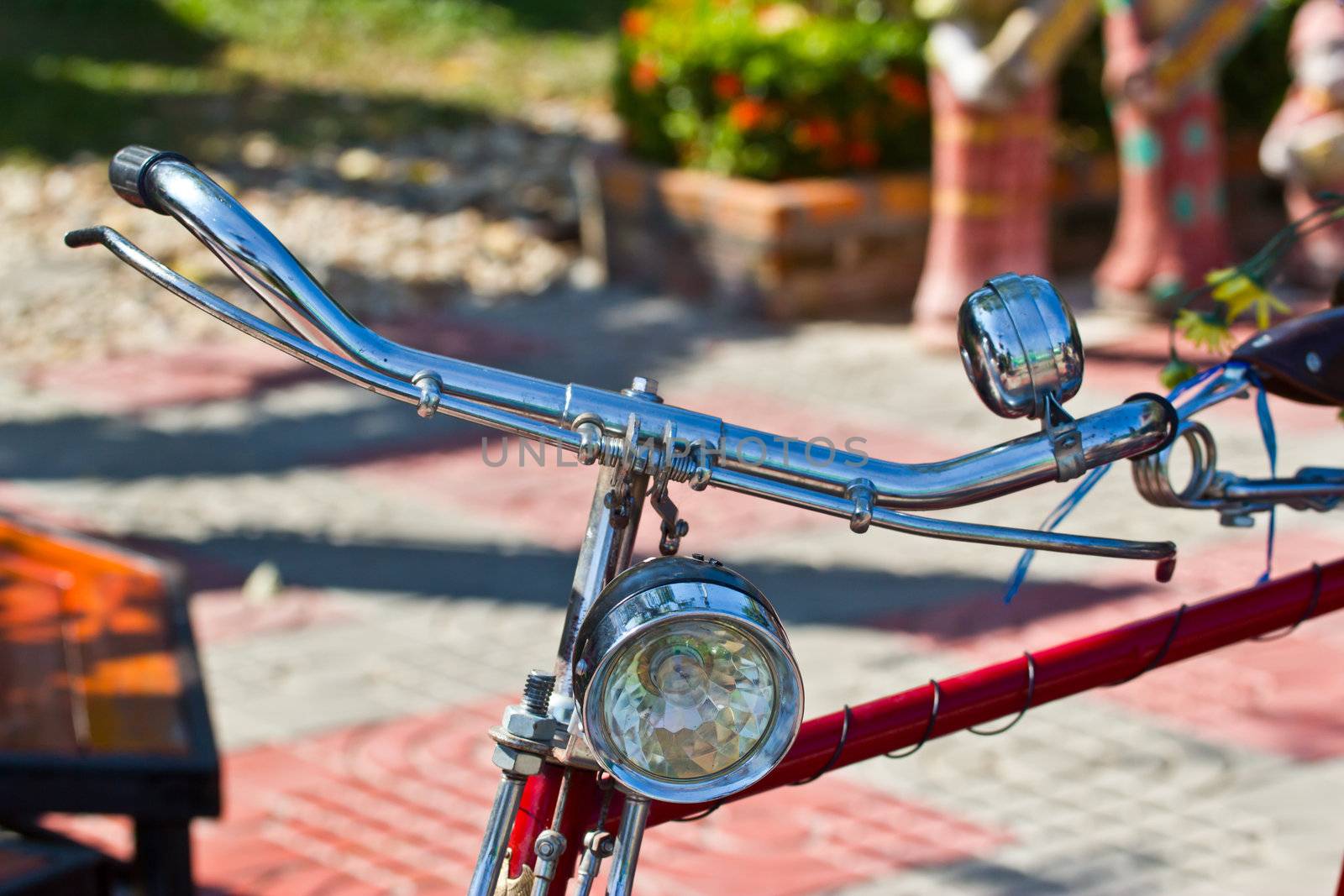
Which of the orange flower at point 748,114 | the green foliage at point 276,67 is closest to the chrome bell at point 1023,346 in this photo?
the orange flower at point 748,114

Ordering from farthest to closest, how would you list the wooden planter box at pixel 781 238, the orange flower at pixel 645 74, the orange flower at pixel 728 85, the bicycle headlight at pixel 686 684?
the orange flower at pixel 645 74
the orange flower at pixel 728 85
the wooden planter box at pixel 781 238
the bicycle headlight at pixel 686 684

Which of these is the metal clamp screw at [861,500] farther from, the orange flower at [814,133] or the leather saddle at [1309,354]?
the orange flower at [814,133]

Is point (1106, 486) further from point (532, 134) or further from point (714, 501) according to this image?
point (532, 134)

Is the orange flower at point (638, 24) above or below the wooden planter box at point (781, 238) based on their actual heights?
above

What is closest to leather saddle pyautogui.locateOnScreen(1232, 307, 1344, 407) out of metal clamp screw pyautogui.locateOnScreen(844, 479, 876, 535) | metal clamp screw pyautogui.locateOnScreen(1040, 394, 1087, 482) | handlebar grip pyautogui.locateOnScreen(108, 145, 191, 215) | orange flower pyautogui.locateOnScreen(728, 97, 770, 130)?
metal clamp screw pyautogui.locateOnScreen(1040, 394, 1087, 482)

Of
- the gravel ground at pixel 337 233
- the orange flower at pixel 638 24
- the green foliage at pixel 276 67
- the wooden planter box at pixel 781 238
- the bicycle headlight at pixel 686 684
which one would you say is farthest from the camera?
the green foliage at pixel 276 67

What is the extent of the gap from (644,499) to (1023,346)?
12.0 inches

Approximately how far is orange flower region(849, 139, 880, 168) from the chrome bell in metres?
6.20

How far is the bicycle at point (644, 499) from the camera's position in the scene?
1.09 metres

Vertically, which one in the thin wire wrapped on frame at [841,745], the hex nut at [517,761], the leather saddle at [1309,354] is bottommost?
the hex nut at [517,761]

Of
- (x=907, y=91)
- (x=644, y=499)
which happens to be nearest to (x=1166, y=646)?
(x=644, y=499)

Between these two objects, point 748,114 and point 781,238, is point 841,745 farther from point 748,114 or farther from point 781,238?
point 748,114

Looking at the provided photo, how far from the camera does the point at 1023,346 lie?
1172 millimetres

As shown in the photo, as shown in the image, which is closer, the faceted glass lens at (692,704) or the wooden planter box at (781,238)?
the faceted glass lens at (692,704)
